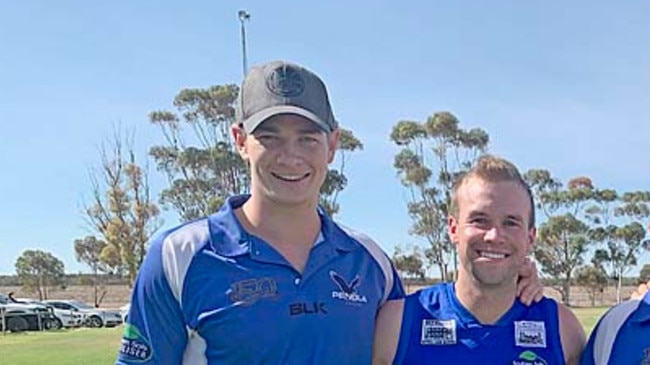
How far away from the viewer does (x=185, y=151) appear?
4562cm

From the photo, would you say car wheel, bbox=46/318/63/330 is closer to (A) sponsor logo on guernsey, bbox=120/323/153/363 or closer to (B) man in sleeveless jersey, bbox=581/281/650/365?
(A) sponsor logo on guernsey, bbox=120/323/153/363

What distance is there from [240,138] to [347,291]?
63 centimetres

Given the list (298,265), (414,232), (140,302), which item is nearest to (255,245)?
(298,265)

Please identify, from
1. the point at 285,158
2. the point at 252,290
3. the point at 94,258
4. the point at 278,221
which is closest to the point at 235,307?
the point at 252,290

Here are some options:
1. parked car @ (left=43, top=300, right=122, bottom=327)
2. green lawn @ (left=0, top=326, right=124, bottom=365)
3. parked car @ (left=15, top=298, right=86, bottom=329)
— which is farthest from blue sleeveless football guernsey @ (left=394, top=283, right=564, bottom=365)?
parked car @ (left=43, top=300, right=122, bottom=327)

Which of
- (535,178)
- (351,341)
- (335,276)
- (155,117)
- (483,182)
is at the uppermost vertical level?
(155,117)

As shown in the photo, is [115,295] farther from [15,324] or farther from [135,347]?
[135,347]

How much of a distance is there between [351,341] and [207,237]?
0.58 m

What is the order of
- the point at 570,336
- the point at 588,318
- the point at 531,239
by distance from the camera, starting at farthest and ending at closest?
1. the point at 588,318
2. the point at 531,239
3. the point at 570,336

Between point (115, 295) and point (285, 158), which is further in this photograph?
point (115, 295)

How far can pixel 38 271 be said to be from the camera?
5947cm

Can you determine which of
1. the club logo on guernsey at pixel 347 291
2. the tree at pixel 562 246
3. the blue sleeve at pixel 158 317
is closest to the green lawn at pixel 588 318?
the club logo on guernsey at pixel 347 291

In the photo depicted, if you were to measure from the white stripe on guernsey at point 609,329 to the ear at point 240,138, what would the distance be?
135 centimetres

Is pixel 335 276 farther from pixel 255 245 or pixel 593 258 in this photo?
pixel 593 258
